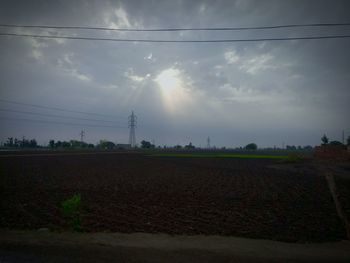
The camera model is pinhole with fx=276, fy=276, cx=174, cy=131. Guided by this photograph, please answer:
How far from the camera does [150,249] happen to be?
7.10 meters

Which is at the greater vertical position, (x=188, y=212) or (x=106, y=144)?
(x=106, y=144)

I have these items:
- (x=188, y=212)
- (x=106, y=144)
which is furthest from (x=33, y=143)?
(x=188, y=212)

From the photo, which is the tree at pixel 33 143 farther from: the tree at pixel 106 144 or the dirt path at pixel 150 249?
the dirt path at pixel 150 249

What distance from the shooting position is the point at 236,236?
333 inches

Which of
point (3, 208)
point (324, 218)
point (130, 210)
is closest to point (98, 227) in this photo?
point (130, 210)

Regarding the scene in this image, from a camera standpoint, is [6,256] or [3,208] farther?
[3,208]

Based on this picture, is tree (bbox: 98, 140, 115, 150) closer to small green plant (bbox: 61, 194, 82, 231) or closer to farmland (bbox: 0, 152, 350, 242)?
farmland (bbox: 0, 152, 350, 242)

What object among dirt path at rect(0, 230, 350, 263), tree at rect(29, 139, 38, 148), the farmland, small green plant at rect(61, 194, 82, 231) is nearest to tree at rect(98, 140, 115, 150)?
tree at rect(29, 139, 38, 148)

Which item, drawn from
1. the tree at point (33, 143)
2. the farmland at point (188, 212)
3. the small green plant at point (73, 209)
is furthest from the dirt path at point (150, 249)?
the tree at point (33, 143)

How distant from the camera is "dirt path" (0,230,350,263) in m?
6.49

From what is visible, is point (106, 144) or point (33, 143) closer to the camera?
point (33, 143)

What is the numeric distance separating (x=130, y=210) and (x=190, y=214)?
259 cm

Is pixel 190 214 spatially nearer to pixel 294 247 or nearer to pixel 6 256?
pixel 294 247

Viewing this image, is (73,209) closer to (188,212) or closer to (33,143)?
(188,212)
